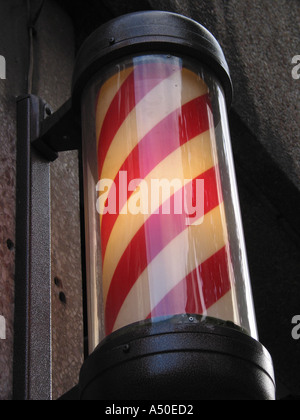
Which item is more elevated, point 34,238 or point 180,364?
point 34,238

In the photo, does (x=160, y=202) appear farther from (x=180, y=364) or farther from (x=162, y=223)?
(x=180, y=364)

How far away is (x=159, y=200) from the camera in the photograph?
3.49 feet

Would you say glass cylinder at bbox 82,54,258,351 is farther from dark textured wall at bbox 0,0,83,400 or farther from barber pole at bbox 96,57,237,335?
dark textured wall at bbox 0,0,83,400

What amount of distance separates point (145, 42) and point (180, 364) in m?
0.48

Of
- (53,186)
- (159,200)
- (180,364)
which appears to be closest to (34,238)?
(53,186)

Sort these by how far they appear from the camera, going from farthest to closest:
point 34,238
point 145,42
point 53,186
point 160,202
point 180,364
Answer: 1. point 53,186
2. point 34,238
3. point 145,42
4. point 160,202
5. point 180,364

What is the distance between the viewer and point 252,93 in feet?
6.12

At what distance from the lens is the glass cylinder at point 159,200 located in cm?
Answer: 102

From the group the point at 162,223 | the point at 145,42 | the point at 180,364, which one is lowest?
the point at 180,364

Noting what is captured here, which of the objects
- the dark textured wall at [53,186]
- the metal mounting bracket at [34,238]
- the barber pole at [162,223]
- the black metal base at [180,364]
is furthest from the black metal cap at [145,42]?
the black metal base at [180,364]

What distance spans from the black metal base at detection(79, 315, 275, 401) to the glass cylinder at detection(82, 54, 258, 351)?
0.08ft

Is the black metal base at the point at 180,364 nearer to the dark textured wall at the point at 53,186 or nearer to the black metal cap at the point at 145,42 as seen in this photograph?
the dark textured wall at the point at 53,186

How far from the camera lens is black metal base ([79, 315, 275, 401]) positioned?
0.94 meters

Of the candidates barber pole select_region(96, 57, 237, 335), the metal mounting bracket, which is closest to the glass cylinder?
barber pole select_region(96, 57, 237, 335)
